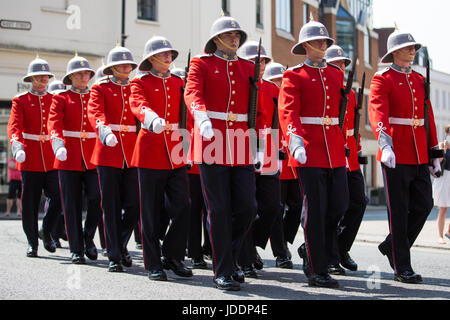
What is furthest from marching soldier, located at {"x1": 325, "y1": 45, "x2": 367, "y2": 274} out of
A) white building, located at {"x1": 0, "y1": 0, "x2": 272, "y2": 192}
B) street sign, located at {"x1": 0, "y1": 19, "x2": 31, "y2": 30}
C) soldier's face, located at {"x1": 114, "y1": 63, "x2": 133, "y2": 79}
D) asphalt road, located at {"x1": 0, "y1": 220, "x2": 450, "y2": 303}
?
street sign, located at {"x1": 0, "y1": 19, "x2": 31, "y2": 30}

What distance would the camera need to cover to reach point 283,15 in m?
32.0

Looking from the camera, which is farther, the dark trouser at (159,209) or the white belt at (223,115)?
the dark trouser at (159,209)

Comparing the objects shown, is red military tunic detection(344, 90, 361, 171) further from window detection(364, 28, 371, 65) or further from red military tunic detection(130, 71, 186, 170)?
window detection(364, 28, 371, 65)

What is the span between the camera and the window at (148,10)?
81.4ft

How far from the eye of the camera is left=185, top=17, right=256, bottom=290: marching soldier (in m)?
6.71

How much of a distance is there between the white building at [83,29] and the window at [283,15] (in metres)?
3.38

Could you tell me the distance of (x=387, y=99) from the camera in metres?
7.35

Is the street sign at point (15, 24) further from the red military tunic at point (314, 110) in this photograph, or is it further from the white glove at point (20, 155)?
the red military tunic at point (314, 110)

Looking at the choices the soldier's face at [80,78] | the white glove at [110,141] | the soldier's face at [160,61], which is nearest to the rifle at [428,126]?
the soldier's face at [160,61]

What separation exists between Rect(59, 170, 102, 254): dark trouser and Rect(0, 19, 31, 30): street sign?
1289 centimetres

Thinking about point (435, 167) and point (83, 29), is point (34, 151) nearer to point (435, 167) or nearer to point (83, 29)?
Answer: point (435, 167)
